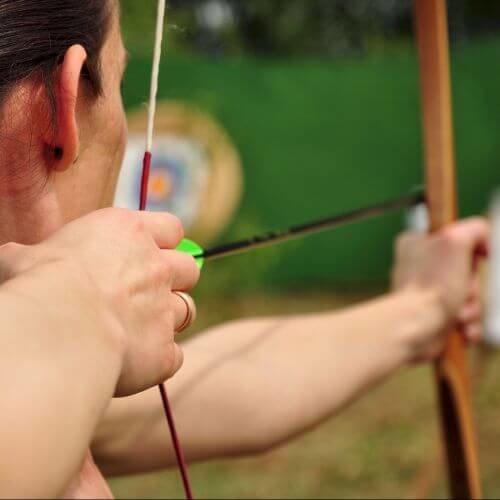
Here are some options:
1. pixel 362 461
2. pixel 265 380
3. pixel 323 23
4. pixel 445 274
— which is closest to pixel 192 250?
pixel 265 380

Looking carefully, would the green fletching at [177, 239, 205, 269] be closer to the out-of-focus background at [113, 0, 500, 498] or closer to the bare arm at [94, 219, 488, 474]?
the bare arm at [94, 219, 488, 474]

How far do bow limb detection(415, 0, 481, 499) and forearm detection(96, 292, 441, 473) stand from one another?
92 mm

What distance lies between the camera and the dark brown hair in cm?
62

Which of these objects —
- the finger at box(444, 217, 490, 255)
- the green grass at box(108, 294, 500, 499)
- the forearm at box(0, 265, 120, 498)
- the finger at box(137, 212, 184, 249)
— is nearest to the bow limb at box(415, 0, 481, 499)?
the finger at box(444, 217, 490, 255)

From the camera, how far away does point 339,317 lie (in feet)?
3.84

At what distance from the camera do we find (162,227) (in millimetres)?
599

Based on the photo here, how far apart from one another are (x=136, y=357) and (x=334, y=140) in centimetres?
428

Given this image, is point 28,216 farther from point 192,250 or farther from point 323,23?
point 323,23

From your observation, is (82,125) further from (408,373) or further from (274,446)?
(408,373)

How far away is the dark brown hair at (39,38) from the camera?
62 cm

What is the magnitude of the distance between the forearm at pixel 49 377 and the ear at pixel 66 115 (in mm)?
166

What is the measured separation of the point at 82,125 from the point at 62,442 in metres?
0.31

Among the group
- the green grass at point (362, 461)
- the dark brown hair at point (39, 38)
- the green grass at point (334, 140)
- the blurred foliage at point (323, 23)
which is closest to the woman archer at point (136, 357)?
the dark brown hair at point (39, 38)

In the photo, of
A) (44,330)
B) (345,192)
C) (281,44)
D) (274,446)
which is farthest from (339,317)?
(281,44)
